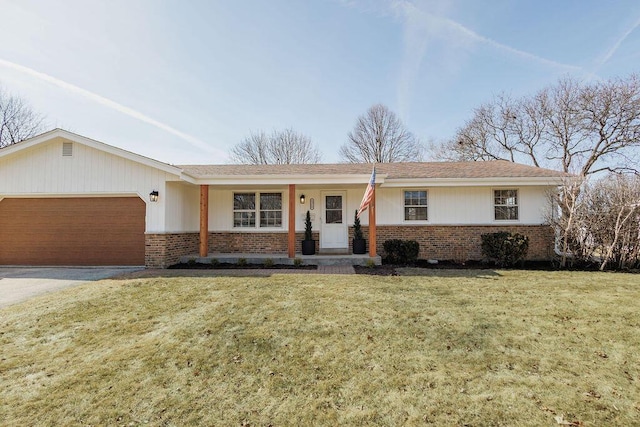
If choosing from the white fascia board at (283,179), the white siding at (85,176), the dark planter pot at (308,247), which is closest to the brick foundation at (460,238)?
the dark planter pot at (308,247)

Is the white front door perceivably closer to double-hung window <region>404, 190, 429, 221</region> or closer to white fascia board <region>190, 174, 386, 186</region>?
white fascia board <region>190, 174, 386, 186</region>

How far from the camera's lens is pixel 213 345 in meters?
3.86

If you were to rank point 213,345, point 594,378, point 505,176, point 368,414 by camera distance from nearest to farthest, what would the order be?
point 368,414 → point 594,378 → point 213,345 → point 505,176

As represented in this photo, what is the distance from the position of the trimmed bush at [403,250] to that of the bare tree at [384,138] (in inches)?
714

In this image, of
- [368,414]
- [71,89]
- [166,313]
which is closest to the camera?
[368,414]

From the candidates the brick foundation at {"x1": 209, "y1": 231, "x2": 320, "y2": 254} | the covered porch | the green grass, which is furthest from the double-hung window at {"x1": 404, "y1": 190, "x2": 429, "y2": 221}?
the green grass

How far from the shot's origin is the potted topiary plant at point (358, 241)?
1079 cm

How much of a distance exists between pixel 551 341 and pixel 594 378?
932 mm

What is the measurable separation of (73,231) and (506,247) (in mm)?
13636

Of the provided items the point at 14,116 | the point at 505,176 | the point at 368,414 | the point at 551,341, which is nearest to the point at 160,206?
the point at 368,414

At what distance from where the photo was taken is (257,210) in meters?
11.6

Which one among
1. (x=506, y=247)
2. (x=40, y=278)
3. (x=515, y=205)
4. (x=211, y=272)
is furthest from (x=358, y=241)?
(x=40, y=278)

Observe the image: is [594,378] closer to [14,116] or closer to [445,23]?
[445,23]

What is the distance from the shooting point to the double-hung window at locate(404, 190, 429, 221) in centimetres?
1116
